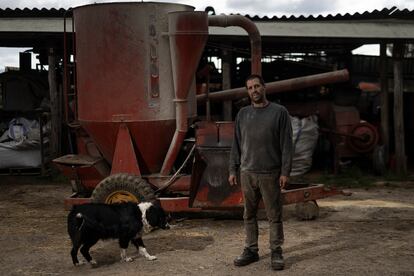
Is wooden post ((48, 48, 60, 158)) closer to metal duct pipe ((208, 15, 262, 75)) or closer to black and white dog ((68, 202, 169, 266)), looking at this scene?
metal duct pipe ((208, 15, 262, 75))

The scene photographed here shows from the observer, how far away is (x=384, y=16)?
12.4 metres

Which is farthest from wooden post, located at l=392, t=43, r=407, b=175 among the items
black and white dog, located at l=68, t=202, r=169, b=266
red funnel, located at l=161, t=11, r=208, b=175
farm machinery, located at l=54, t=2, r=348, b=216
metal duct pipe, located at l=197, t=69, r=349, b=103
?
black and white dog, located at l=68, t=202, r=169, b=266

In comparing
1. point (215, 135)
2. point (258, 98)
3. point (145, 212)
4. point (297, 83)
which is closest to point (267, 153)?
point (258, 98)

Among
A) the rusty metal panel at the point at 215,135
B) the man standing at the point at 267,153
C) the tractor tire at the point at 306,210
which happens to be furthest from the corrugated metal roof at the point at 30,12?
the man standing at the point at 267,153

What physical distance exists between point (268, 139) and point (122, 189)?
251cm

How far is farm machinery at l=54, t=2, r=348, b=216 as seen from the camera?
23.0 ft

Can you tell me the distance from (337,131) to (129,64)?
6.12 meters

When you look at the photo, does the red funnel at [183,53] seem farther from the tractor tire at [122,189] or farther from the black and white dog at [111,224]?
the black and white dog at [111,224]

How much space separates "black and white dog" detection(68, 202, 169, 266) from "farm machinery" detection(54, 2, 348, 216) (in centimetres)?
115

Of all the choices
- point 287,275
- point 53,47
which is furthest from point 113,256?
point 53,47

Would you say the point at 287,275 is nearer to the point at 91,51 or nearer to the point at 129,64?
the point at 129,64

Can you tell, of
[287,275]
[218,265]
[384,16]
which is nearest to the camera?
[287,275]

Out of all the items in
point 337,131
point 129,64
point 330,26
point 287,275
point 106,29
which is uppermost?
point 330,26

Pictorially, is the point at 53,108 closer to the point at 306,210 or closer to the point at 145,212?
the point at 306,210
